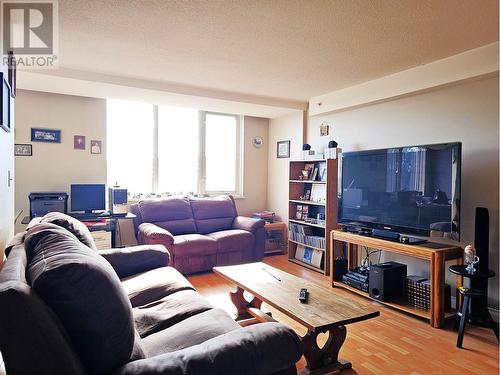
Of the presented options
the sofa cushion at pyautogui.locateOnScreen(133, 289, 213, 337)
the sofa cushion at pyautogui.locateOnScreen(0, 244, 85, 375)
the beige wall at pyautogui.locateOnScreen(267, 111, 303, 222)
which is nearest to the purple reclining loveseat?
the beige wall at pyautogui.locateOnScreen(267, 111, 303, 222)

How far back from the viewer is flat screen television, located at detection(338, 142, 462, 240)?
279cm

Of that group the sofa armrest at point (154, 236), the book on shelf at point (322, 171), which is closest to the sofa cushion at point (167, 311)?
the sofa armrest at point (154, 236)

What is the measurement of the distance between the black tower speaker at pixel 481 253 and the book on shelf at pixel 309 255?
183cm

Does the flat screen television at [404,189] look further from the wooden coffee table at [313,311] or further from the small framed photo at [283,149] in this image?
the small framed photo at [283,149]

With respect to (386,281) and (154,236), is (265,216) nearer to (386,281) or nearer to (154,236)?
(154,236)

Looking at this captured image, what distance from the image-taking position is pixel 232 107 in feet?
15.8

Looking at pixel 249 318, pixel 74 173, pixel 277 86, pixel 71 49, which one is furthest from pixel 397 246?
pixel 74 173

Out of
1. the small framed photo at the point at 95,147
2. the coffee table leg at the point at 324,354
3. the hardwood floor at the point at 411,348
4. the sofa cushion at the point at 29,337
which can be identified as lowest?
the hardwood floor at the point at 411,348

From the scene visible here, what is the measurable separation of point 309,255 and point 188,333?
3.12m

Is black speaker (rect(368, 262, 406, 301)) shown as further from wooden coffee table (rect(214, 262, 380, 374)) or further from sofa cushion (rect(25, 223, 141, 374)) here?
sofa cushion (rect(25, 223, 141, 374))

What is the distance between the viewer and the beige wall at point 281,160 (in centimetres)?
509

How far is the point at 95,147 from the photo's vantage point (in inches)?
175

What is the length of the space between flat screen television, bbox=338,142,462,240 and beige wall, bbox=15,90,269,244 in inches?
120

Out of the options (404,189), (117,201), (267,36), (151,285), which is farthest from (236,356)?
(117,201)
